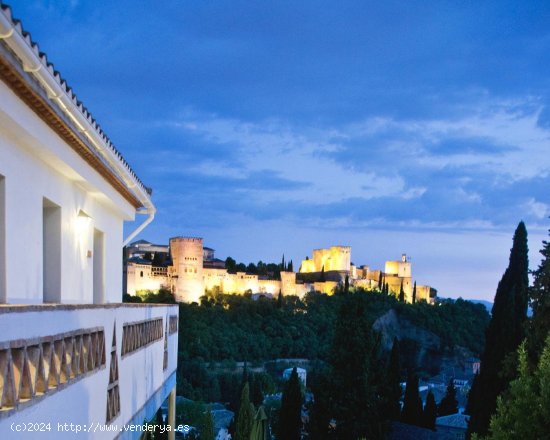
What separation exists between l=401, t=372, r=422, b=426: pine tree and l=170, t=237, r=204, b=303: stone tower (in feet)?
96.5

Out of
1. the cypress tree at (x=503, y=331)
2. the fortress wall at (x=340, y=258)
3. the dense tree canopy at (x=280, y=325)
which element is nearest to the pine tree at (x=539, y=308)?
the cypress tree at (x=503, y=331)

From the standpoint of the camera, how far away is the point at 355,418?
1633 cm

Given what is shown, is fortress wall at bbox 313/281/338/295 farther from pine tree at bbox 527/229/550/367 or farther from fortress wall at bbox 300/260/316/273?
pine tree at bbox 527/229/550/367

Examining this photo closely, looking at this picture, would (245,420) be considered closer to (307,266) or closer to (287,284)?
(287,284)

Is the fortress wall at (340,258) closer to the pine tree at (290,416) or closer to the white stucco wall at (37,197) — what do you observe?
the pine tree at (290,416)

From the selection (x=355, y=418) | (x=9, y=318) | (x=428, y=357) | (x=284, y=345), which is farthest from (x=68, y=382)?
(x=428, y=357)

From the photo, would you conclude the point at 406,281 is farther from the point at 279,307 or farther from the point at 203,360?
the point at 203,360

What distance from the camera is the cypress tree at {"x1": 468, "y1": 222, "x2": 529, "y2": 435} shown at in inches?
593

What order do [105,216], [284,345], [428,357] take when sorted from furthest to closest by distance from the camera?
[428,357]
[284,345]
[105,216]

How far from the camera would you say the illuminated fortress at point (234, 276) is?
5216 cm

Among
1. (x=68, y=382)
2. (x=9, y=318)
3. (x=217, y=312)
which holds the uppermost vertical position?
(x=9, y=318)

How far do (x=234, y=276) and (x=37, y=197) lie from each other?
51.4 metres

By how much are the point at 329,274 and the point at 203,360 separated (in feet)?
94.6

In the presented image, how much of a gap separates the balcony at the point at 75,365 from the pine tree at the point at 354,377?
1118 cm
